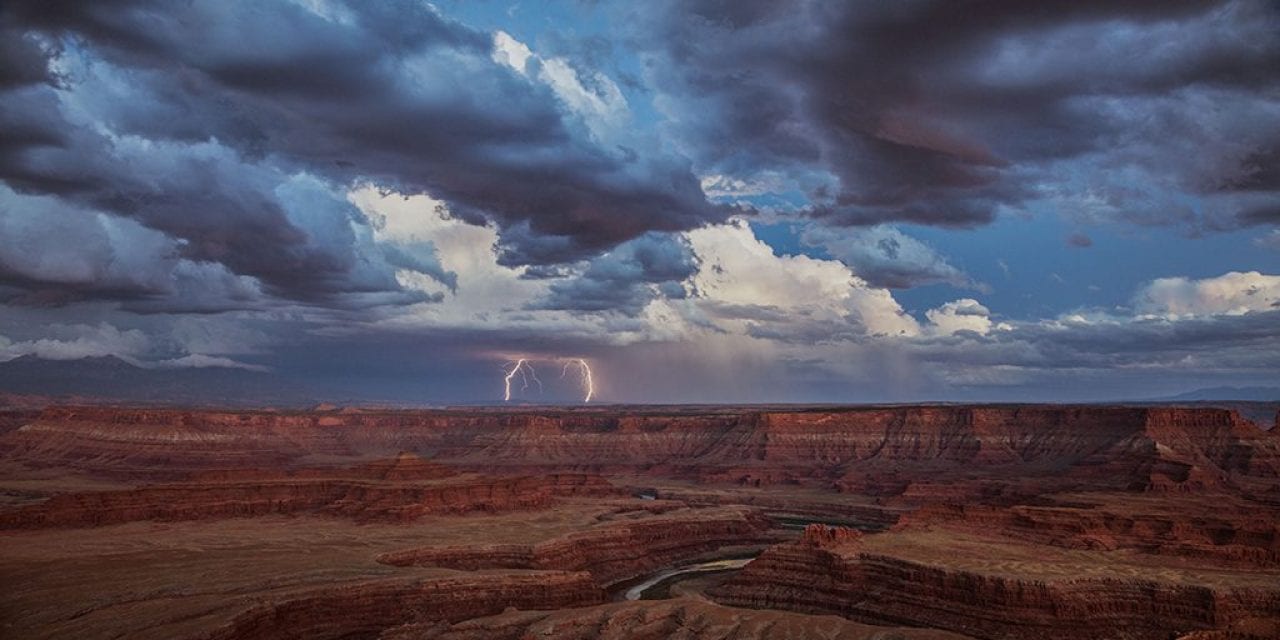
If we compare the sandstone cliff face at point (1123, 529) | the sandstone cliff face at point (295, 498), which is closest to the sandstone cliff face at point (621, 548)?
the sandstone cliff face at point (295, 498)

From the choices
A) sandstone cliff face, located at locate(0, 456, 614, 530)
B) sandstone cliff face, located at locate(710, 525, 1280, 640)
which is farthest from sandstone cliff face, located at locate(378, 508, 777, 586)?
sandstone cliff face, located at locate(710, 525, 1280, 640)

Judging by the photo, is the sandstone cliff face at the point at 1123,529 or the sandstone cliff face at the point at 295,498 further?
the sandstone cliff face at the point at 295,498

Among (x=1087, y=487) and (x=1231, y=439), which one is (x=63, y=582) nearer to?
(x=1087, y=487)

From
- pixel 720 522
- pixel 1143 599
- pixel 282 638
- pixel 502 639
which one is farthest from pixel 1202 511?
pixel 282 638

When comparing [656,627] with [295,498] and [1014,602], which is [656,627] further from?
[295,498]

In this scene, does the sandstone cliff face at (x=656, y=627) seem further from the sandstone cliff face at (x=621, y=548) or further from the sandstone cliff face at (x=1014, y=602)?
the sandstone cliff face at (x=621, y=548)

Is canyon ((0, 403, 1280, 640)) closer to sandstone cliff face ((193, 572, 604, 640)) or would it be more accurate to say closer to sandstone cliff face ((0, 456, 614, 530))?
sandstone cliff face ((193, 572, 604, 640))
